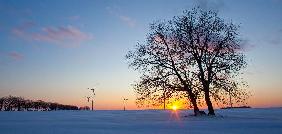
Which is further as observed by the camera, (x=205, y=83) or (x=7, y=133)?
(x=205, y=83)

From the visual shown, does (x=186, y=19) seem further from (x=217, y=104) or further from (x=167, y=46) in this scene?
(x=217, y=104)

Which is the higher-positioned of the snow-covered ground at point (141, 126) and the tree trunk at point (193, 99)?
the tree trunk at point (193, 99)

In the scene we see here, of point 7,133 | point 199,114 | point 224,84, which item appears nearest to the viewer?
point 7,133

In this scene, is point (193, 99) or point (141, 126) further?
point (193, 99)

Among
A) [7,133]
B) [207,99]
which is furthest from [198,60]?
[7,133]

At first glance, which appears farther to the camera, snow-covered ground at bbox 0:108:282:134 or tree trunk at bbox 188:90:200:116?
tree trunk at bbox 188:90:200:116

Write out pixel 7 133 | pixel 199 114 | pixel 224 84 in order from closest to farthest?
pixel 7 133
pixel 224 84
pixel 199 114

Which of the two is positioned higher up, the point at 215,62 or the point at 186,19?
the point at 186,19

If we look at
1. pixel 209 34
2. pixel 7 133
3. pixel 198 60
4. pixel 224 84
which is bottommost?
pixel 7 133

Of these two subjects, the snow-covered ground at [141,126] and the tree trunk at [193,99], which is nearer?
the snow-covered ground at [141,126]

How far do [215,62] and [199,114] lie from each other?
293 inches

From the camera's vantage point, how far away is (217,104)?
50.6 meters

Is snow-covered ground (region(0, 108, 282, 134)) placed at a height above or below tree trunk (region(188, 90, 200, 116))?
below

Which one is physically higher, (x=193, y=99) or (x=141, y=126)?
(x=193, y=99)
